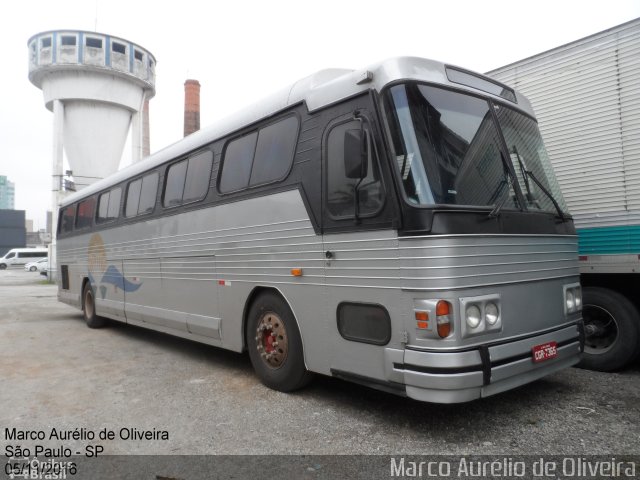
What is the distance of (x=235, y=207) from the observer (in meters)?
5.98

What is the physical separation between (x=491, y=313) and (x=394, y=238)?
100 centimetres

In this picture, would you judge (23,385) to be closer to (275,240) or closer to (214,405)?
(214,405)

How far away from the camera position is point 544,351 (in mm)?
4273

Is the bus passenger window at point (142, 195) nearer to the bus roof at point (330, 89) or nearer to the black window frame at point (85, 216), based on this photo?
the bus roof at point (330, 89)

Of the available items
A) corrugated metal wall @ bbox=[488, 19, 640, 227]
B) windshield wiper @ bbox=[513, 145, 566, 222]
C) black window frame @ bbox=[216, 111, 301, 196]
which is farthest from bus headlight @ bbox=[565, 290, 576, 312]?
black window frame @ bbox=[216, 111, 301, 196]

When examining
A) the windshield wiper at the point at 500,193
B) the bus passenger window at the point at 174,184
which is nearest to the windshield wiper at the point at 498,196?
the windshield wiper at the point at 500,193

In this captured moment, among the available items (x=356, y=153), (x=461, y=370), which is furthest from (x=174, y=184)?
(x=461, y=370)

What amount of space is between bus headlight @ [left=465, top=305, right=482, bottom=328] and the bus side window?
3.62ft

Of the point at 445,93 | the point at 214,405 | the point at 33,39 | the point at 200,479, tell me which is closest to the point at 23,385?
the point at 214,405

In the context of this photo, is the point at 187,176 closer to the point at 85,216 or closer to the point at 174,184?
the point at 174,184

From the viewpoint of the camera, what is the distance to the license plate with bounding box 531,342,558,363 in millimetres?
4184

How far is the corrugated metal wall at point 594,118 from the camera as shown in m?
5.42

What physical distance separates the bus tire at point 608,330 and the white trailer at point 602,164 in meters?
0.01

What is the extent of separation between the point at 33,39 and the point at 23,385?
3192 cm
